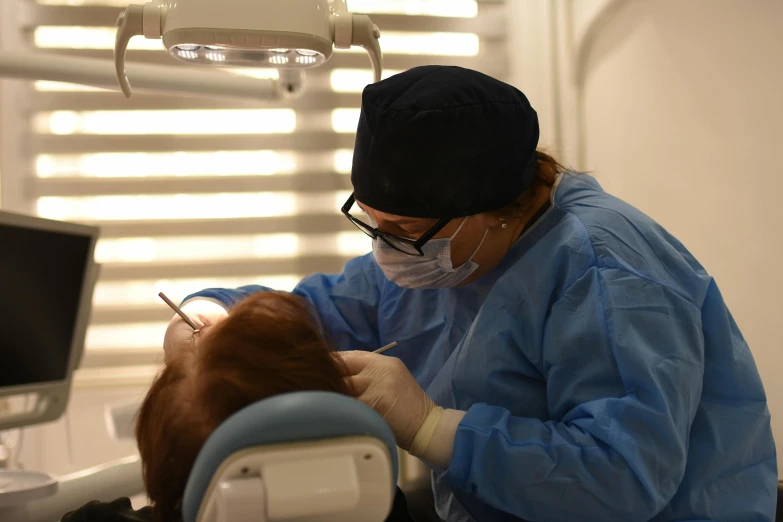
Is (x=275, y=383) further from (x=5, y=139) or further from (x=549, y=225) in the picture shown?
(x=5, y=139)

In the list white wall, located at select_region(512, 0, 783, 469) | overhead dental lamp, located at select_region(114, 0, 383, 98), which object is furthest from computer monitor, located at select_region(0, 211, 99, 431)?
white wall, located at select_region(512, 0, 783, 469)

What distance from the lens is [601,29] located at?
2361 mm

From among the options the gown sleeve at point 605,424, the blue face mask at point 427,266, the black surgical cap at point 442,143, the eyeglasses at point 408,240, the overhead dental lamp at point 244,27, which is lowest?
the gown sleeve at point 605,424

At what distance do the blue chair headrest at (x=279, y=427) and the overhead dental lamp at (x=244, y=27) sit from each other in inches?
29.7

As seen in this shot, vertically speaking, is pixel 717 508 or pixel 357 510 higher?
pixel 357 510

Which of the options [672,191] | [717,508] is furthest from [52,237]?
[672,191]

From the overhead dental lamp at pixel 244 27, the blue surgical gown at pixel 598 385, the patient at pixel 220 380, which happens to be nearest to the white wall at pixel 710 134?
the blue surgical gown at pixel 598 385

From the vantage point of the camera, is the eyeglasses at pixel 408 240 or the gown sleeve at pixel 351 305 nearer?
the eyeglasses at pixel 408 240

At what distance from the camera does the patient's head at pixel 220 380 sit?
792mm

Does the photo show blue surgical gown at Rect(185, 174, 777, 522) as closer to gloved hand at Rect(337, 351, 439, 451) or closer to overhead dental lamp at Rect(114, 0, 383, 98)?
gloved hand at Rect(337, 351, 439, 451)

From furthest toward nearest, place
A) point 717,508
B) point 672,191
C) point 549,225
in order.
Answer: point 672,191
point 549,225
point 717,508

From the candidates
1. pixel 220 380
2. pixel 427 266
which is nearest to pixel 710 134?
pixel 427 266

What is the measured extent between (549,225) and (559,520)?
483 mm

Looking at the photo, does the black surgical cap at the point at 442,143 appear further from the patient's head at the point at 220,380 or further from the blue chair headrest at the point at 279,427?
the blue chair headrest at the point at 279,427
